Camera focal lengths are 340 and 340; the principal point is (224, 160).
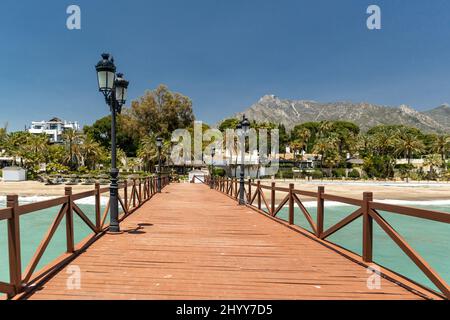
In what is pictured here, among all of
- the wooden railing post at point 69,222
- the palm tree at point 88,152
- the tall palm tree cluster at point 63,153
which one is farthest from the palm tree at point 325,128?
the wooden railing post at point 69,222

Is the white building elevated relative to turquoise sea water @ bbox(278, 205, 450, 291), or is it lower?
elevated

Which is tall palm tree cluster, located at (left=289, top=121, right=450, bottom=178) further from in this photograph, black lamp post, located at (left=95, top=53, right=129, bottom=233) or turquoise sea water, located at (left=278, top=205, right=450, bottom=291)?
black lamp post, located at (left=95, top=53, right=129, bottom=233)

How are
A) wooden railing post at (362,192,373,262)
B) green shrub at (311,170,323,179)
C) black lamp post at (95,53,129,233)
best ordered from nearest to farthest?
wooden railing post at (362,192,373,262) → black lamp post at (95,53,129,233) → green shrub at (311,170,323,179)

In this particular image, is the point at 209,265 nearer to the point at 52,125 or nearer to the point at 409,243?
the point at 409,243

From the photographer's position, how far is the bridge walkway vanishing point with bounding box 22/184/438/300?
12.8 feet

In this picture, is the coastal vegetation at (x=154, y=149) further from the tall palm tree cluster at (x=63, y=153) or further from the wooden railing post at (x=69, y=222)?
the wooden railing post at (x=69, y=222)

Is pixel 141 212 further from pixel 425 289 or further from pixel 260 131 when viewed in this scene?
pixel 260 131

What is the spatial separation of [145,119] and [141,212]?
176ft

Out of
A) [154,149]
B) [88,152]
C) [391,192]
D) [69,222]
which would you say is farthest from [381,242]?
[88,152]

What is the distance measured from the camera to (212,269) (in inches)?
190

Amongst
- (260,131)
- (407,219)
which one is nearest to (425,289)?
(407,219)

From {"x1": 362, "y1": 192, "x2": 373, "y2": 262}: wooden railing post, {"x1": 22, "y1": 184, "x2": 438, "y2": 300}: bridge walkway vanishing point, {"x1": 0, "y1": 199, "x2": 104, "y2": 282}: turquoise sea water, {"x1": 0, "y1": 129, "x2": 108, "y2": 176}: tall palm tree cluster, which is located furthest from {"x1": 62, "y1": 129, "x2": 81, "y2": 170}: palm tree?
{"x1": 362, "y1": 192, "x2": 373, "y2": 262}: wooden railing post
